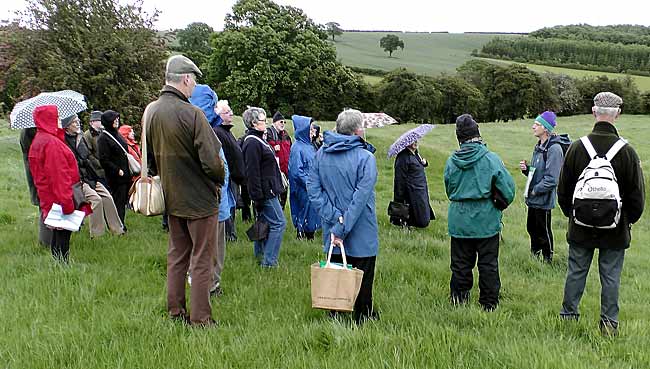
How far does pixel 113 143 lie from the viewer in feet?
28.9

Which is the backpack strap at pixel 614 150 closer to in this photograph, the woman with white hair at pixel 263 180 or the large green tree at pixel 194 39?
the woman with white hair at pixel 263 180

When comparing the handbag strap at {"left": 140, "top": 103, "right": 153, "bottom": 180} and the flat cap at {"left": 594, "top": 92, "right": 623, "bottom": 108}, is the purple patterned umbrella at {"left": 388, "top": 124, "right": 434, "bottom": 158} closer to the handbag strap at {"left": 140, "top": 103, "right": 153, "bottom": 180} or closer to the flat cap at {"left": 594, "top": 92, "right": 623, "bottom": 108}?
the flat cap at {"left": 594, "top": 92, "right": 623, "bottom": 108}

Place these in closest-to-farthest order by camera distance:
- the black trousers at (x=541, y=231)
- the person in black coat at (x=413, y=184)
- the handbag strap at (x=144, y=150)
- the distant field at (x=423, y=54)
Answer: the handbag strap at (x=144, y=150)
the black trousers at (x=541, y=231)
the person in black coat at (x=413, y=184)
the distant field at (x=423, y=54)

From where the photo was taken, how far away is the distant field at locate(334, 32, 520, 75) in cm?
8788

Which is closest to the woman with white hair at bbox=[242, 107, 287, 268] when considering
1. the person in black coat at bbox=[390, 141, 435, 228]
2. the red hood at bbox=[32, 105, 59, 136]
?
the red hood at bbox=[32, 105, 59, 136]

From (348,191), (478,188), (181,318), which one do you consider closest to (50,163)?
(181,318)

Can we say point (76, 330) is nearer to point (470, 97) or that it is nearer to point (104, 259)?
point (104, 259)

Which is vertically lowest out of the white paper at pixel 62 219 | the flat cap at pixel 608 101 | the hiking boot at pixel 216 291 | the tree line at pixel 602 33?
the hiking boot at pixel 216 291

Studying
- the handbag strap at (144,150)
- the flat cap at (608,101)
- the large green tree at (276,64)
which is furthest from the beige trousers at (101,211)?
the large green tree at (276,64)

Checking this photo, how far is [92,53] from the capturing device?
14.6 m

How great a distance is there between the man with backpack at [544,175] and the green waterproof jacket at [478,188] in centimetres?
232

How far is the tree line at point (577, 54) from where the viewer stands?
94438 mm

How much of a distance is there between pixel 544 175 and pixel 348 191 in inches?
151

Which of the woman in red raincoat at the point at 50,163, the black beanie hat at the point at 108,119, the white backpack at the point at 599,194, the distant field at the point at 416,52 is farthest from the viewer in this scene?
the distant field at the point at 416,52
